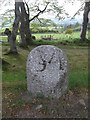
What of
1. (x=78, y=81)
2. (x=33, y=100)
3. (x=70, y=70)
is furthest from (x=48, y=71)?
(x=70, y=70)

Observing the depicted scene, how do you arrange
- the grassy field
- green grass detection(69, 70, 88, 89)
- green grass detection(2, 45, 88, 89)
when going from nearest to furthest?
the grassy field < green grass detection(69, 70, 88, 89) < green grass detection(2, 45, 88, 89)

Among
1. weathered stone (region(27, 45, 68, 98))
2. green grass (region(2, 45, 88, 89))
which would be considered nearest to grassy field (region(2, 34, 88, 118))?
green grass (region(2, 45, 88, 89))

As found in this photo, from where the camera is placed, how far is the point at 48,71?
7590 millimetres

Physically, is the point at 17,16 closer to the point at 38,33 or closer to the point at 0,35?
the point at 0,35

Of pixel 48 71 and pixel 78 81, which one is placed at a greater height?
pixel 48 71

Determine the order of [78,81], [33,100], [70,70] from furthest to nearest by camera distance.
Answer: [70,70] < [78,81] < [33,100]

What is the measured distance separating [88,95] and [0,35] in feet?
51.3

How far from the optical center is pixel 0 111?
712 centimetres

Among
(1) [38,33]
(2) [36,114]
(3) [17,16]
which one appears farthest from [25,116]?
(1) [38,33]

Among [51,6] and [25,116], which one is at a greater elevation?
[51,6]

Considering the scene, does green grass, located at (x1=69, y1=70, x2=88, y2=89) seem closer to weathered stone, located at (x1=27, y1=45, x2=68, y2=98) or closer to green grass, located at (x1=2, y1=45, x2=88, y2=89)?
green grass, located at (x1=2, y1=45, x2=88, y2=89)

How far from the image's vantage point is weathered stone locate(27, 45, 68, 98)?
7.54 metres

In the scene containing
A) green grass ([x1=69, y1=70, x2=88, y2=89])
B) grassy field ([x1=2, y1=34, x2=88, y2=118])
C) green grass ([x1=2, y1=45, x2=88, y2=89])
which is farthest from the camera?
green grass ([x1=2, y1=45, x2=88, y2=89])

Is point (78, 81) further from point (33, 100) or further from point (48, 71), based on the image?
point (33, 100)
